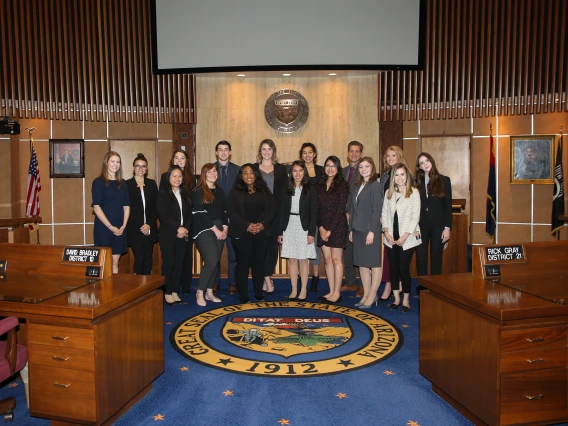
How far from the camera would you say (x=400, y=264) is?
5418 mm

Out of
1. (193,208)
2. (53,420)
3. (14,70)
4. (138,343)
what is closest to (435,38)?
(193,208)

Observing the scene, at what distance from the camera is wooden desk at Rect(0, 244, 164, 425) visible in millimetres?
2816

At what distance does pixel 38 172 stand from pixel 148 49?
2835 mm

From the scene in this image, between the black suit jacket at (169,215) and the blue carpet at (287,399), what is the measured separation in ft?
5.96

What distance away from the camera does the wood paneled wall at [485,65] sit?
8.55 m

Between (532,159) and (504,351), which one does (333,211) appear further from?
(532,159)

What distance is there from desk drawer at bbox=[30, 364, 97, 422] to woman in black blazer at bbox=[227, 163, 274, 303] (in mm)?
2927

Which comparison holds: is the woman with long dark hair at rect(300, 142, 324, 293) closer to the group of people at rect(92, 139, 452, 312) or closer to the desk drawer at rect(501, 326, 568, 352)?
the group of people at rect(92, 139, 452, 312)

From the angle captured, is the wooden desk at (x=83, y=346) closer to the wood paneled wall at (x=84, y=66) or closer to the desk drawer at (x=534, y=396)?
the desk drawer at (x=534, y=396)

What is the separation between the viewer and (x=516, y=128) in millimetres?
9273

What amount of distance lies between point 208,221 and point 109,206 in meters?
1.05

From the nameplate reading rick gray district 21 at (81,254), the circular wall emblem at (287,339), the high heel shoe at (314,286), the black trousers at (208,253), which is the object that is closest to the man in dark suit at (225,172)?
the black trousers at (208,253)

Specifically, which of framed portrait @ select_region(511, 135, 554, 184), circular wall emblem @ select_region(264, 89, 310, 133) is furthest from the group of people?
framed portrait @ select_region(511, 135, 554, 184)

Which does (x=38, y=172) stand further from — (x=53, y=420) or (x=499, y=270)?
(x=499, y=270)
